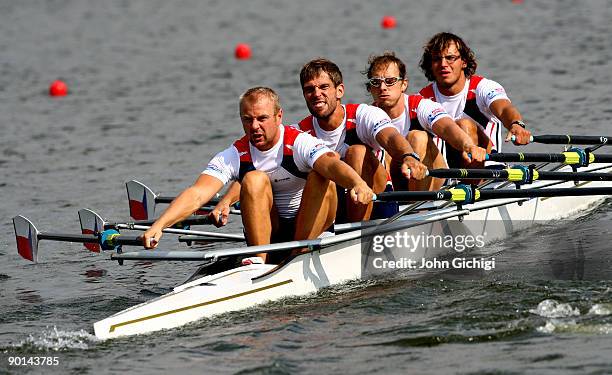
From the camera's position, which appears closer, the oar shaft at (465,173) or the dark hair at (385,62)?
the oar shaft at (465,173)

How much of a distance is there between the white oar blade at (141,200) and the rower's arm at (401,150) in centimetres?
289

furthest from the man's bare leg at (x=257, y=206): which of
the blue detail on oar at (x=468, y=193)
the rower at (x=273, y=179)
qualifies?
the blue detail on oar at (x=468, y=193)

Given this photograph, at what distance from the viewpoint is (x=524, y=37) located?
24.0 meters

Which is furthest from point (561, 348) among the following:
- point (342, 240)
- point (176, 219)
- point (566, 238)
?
point (566, 238)

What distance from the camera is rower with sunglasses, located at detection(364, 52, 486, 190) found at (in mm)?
8875

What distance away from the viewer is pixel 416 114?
920 centimetres

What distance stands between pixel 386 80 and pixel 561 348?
3260 millimetres

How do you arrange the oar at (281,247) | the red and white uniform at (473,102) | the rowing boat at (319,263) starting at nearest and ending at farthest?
1. the rowing boat at (319,263)
2. the oar at (281,247)
3. the red and white uniform at (473,102)

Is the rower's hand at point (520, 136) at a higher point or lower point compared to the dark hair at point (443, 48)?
lower

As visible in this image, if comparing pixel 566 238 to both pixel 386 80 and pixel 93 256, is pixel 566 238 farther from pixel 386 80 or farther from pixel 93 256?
pixel 93 256

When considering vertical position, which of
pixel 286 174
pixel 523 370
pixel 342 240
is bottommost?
pixel 523 370

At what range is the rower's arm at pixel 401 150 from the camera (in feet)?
26.0

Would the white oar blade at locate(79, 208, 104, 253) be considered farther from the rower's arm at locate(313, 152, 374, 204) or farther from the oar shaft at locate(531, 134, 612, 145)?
the oar shaft at locate(531, 134, 612, 145)

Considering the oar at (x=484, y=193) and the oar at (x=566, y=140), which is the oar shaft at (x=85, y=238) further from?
the oar at (x=566, y=140)
